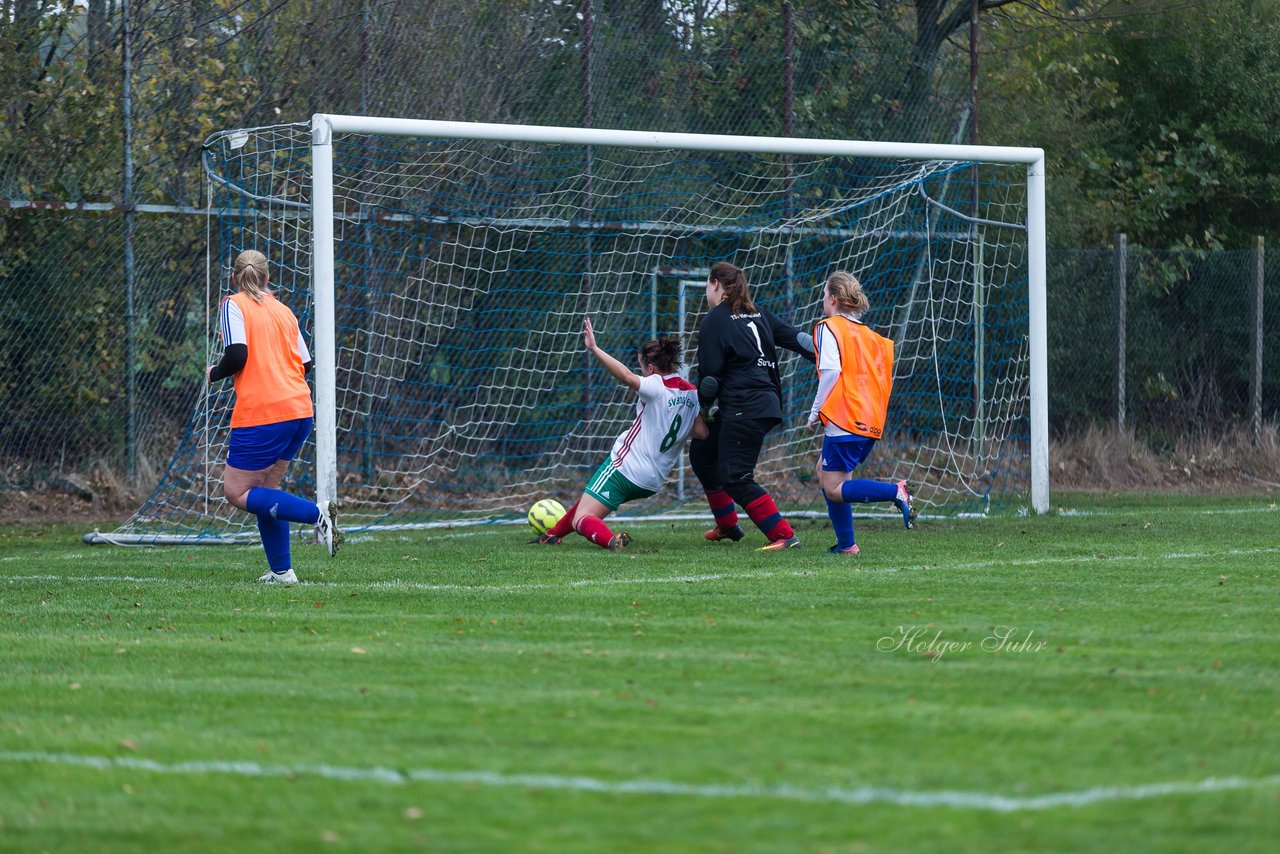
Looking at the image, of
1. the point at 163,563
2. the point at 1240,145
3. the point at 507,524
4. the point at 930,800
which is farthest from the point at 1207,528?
the point at 1240,145

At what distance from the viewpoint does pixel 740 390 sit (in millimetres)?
9836

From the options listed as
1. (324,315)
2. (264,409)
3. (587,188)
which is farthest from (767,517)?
(587,188)

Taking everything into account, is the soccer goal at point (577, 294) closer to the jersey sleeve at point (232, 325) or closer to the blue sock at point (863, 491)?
the jersey sleeve at point (232, 325)

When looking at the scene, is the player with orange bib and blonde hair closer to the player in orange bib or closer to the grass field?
the grass field

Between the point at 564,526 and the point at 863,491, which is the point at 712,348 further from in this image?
the point at 564,526

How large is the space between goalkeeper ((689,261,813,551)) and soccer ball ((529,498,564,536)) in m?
1.06

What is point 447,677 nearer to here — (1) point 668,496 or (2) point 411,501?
(2) point 411,501

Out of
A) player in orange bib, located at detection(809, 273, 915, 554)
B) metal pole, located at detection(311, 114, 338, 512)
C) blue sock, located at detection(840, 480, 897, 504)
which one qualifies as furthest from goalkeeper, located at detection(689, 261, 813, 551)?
metal pole, located at detection(311, 114, 338, 512)

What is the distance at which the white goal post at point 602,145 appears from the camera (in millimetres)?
9859

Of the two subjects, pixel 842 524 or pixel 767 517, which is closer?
pixel 842 524

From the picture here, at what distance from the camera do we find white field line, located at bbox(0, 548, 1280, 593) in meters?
7.93

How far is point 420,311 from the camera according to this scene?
12836 millimetres

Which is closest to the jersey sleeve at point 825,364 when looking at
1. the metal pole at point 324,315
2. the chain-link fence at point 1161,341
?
the metal pole at point 324,315

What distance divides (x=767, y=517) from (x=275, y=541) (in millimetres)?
3101
